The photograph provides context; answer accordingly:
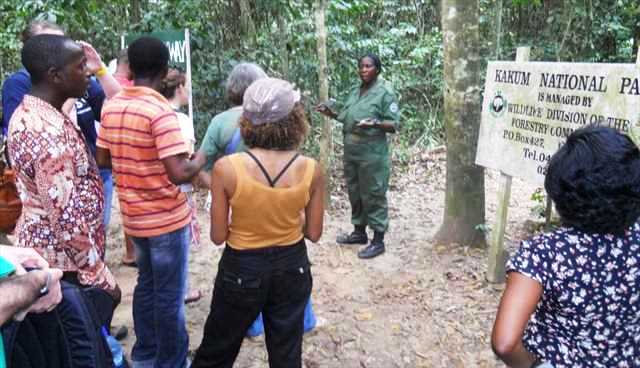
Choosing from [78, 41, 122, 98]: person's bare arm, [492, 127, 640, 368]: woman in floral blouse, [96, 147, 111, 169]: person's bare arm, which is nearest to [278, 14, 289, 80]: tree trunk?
[78, 41, 122, 98]: person's bare arm

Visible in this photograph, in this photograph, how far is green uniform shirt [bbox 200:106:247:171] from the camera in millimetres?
3088

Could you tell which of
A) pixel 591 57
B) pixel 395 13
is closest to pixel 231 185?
pixel 591 57

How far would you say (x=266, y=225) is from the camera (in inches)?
89.8

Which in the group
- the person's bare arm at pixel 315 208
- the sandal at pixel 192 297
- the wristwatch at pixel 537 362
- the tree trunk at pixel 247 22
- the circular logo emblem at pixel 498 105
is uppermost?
the tree trunk at pixel 247 22

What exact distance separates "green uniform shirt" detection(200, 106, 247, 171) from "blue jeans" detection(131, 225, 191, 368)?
0.59 metres

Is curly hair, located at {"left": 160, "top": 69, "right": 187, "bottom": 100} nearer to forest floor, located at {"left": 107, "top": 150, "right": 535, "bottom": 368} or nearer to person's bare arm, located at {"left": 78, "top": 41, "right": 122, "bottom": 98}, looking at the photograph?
person's bare arm, located at {"left": 78, "top": 41, "right": 122, "bottom": 98}

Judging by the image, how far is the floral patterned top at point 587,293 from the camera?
1.48 metres

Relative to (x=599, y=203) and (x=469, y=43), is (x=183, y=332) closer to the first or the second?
(x=599, y=203)

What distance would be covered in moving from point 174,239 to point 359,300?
1898mm

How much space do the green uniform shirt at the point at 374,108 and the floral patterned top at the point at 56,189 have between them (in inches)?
113

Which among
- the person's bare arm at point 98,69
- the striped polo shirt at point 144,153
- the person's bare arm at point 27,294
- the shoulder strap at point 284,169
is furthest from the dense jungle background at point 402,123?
the person's bare arm at point 27,294

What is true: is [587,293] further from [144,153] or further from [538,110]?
[538,110]

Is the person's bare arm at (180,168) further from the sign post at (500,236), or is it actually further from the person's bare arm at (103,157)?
the sign post at (500,236)

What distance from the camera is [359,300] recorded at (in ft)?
13.5
